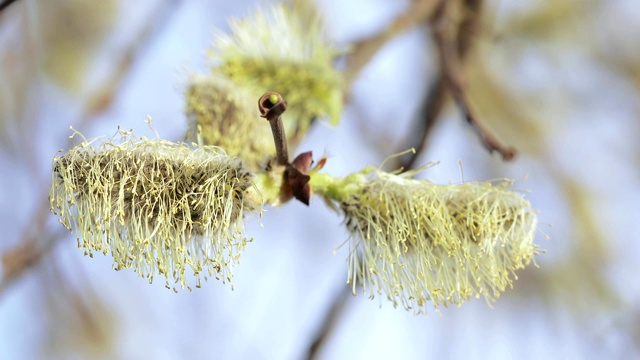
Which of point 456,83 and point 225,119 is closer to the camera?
point 225,119

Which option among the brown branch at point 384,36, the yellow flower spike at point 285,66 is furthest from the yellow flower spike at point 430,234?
the brown branch at point 384,36

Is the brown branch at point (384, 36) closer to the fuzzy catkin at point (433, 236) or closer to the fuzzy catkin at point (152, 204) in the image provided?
the fuzzy catkin at point (433, 236)

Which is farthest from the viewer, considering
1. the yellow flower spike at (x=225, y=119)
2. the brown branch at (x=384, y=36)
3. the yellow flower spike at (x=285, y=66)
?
the brown branch at (x=384, y=36)

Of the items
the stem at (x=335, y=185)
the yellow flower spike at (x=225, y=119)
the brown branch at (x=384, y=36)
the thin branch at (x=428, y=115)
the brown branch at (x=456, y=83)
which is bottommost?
the thin branch at (x=428, y=115)

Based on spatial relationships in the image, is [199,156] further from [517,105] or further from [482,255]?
[517,105]

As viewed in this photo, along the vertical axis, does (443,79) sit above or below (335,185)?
below

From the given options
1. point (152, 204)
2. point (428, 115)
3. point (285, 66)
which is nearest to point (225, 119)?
point (285, 66)

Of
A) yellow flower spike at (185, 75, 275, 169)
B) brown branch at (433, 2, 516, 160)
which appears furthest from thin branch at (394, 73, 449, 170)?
yellow flower spike at (185, 75, 275, 169)

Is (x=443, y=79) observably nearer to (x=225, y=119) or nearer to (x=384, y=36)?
(x=384, y=36)
